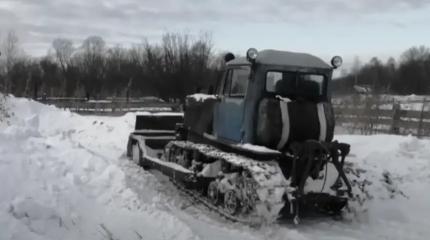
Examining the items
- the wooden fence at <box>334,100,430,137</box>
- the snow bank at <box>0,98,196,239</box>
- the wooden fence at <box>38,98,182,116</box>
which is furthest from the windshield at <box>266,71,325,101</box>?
the wooden fence at <box>38,98,182,116</box>

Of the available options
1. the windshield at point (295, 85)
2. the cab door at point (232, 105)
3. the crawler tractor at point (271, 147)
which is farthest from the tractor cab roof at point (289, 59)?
the cab door at point (232, 105)

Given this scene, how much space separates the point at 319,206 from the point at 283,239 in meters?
2.22

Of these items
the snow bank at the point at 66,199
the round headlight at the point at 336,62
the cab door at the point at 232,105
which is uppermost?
the round headlight at the point at 336,62

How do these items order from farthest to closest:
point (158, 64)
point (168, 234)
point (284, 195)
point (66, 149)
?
point (158, 64), point (66, 149), point (284, 195), point (168, 234)

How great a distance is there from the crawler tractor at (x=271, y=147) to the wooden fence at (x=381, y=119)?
13.2m

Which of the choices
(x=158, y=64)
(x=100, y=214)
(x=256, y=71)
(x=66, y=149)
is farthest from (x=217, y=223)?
(x=158, y=64)

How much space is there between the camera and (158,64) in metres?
43.8

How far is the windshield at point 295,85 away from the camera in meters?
10.6

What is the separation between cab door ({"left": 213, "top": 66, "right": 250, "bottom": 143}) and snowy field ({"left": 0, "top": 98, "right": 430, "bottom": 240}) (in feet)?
4.87

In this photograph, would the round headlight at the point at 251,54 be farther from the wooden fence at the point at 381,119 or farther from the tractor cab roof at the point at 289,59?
the wooden fence at the point at 381,119

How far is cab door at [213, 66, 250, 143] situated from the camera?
10.9 meters

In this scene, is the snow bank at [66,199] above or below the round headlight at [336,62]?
below

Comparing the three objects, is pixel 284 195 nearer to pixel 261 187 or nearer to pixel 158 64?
pixel 261 187

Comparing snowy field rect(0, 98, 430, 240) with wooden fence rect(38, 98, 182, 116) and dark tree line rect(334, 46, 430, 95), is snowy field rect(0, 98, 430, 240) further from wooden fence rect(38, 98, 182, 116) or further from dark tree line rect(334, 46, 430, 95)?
dark tree line rect(334, 46, 430, 95)
